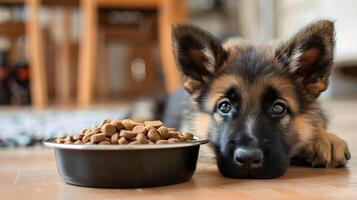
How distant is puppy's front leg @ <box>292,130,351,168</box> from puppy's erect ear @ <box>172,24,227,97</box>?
0.41m

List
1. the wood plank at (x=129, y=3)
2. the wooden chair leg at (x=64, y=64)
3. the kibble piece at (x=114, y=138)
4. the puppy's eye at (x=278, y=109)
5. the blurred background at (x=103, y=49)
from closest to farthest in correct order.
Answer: the kibble piece at (x=114, y=138)
the puppy's eye at (x=278, y=109)
the blurred background at (x=103, y=49)
the wood plank at (x=129, y=3)
the wooden chair leg at (x=64, y=64)

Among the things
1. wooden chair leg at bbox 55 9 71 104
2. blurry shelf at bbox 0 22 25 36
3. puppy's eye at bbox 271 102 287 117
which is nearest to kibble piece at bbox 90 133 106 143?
puppy's eye at bbox 271 102 287 117

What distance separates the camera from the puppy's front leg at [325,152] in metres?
1.81

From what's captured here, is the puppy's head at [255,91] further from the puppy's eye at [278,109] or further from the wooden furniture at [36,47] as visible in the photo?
the wooden furniture at [36,47]

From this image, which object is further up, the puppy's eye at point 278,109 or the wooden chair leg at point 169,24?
the wooden chair leg at point 169,24

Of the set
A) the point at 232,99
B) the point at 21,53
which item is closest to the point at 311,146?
the point at 232,99

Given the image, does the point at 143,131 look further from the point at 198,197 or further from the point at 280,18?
the point at 280,18

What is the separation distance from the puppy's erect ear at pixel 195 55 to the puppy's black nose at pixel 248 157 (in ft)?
1.36

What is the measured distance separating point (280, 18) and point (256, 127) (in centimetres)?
703

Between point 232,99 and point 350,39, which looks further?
point 350,39

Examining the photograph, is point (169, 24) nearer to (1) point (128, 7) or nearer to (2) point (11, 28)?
(1) point (128, 7)

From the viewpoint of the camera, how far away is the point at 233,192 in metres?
1.39

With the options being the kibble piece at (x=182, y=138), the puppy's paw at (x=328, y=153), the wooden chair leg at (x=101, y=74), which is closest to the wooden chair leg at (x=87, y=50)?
the wooden chair leg at (x=101, y=74)

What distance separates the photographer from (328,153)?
1.82 meters
